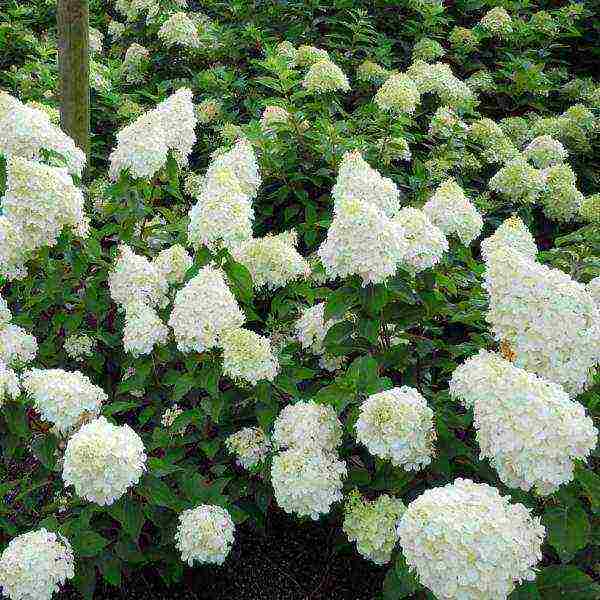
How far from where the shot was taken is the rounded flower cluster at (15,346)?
2850 mm

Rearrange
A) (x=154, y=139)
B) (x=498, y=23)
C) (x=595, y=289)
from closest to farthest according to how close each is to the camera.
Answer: (x=595, y=289) → (x=154, y=139) → (x=498, y=23)

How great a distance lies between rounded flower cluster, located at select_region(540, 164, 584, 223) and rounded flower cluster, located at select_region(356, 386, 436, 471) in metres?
2.22

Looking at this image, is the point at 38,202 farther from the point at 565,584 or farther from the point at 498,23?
the point at 498,23

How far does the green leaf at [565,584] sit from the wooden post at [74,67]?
359 centimetres

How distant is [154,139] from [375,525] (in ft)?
6.23

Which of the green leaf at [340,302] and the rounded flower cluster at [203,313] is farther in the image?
the rounded flower cluster at [203,313]

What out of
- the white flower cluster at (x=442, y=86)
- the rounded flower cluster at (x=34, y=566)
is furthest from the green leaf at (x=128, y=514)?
the white flower cluster at (x=442, y=86)

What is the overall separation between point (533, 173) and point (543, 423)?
2.51 m

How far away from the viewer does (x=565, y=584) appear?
203cm

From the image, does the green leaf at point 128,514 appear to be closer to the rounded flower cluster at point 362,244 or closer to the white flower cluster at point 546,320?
the rounded flower cluster at point 362,244

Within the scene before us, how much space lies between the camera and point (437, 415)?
247 centimetres

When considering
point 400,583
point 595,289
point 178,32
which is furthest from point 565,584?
point 178,32

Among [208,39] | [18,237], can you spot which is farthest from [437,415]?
[208,39]

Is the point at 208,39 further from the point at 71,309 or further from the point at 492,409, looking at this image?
the point at 492,409
